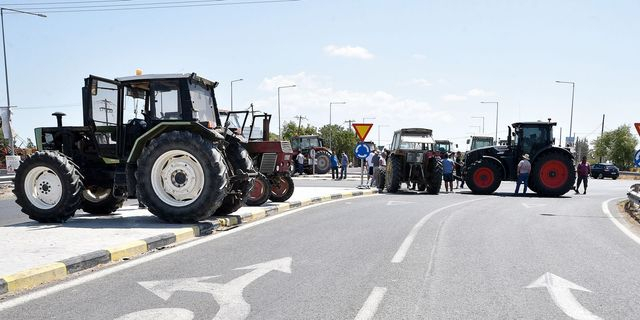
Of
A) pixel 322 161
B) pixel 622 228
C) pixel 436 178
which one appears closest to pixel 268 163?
pixel 622 228

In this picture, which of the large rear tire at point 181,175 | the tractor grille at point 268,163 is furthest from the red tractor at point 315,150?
the large rear tire at point 181,175

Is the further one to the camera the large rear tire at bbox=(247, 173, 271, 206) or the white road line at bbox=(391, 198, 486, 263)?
the large rear tire at bbox=(247, 173, 271, 206)

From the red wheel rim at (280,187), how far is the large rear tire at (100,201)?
469cm

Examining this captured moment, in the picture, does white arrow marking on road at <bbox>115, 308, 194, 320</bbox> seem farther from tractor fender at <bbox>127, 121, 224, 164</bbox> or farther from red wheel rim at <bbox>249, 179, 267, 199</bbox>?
red wheel rim at <bbox>249, 179, 267, 199</bbox>

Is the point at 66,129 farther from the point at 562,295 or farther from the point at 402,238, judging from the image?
the point at 562,295

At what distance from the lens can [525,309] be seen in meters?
5.08

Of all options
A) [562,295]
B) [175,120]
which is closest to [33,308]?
[562,295]

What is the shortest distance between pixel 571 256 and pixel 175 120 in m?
6.82

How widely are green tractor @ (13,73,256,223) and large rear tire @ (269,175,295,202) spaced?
391cm

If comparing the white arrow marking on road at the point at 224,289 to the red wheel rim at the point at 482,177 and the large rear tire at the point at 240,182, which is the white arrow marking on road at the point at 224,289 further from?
the red wheel rim at the point at 482,177

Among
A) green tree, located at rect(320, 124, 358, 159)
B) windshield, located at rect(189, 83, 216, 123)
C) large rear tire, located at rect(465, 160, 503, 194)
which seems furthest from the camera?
green tree, located at rect(320, 124, 358, 159)

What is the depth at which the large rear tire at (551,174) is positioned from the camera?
2095 cm

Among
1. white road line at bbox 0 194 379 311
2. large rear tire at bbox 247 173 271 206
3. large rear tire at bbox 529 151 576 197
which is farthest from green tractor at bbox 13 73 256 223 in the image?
large rear tire at bbox 529 151 576 197

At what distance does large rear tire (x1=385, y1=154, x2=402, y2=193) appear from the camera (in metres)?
21.1
